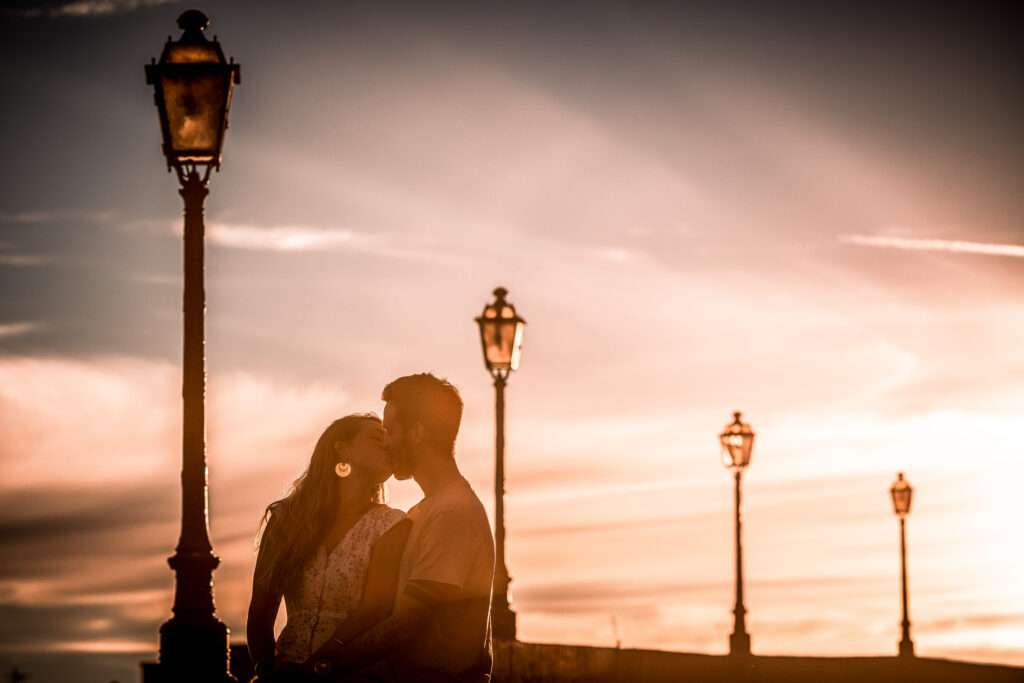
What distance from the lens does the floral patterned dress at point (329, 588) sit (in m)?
6.77

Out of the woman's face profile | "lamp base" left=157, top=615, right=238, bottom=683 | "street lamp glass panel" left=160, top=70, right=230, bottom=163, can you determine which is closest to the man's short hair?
the woman's face profile

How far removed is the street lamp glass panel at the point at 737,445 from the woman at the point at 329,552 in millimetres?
20318

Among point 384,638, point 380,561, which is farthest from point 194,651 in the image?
point 384,638

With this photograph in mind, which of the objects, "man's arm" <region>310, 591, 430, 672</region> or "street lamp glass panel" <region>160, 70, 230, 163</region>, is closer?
"man's arm" <region>310, 591, 430, 672</region>

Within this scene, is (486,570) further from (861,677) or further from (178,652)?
(861,677)

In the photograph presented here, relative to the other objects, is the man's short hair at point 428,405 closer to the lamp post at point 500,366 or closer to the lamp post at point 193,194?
the lamp post at point 193,194

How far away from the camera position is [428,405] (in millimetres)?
6867

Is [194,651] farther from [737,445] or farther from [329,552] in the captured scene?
[737,445]

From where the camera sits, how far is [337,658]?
6.46 m

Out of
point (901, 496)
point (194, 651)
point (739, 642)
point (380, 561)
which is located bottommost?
point (739, 642)

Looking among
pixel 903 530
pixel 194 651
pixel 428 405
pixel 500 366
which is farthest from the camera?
pixel 903 530

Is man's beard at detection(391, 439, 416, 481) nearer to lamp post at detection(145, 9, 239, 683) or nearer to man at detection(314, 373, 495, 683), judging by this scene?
man at detection(314, 373, 495, 683)

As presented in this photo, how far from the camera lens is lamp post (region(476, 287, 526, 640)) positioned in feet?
60.6

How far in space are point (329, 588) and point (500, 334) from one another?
11.9 metres
